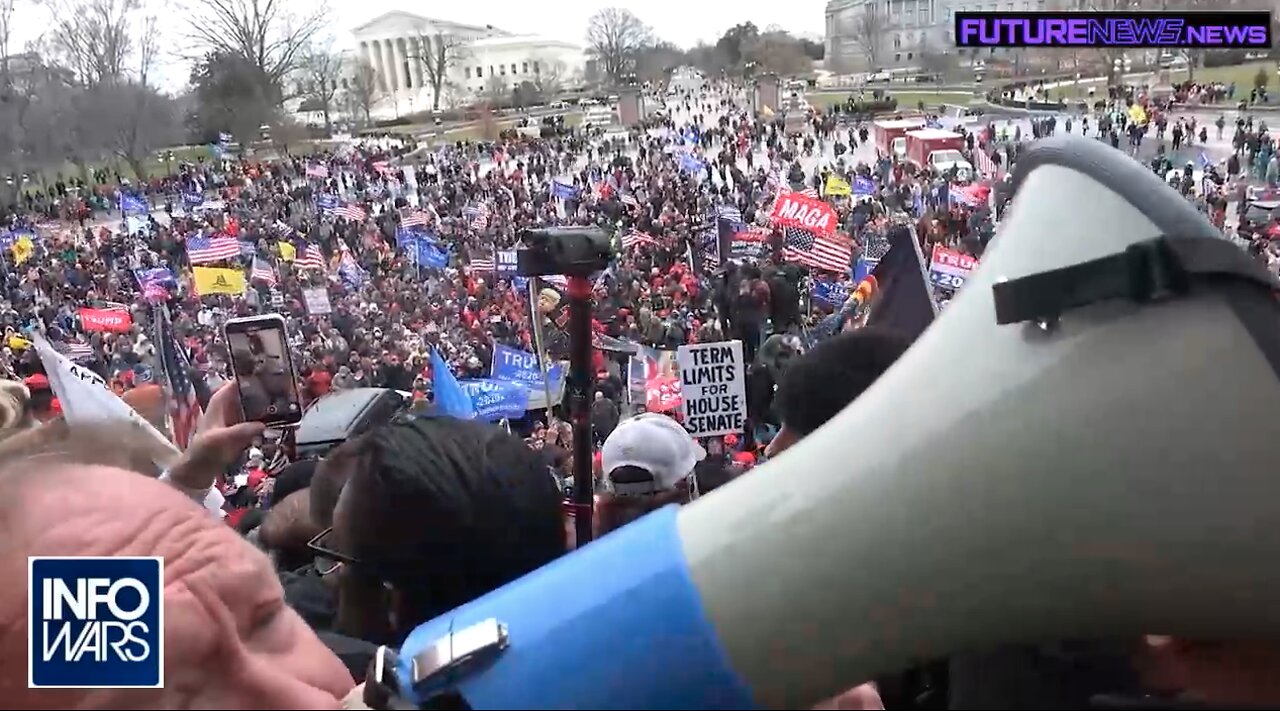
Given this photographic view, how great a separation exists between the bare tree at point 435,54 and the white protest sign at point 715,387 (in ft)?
196

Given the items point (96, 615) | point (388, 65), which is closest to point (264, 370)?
point (96, 615)

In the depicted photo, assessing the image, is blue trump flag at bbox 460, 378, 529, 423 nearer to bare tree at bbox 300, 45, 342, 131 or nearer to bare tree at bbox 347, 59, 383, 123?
bare tree at bbox 347, 59, 383, 123

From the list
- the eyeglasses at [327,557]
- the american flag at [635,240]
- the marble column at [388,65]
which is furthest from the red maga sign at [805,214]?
the marble column at [388,65]

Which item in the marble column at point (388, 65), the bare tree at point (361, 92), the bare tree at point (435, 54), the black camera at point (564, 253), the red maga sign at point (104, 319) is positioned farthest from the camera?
the marble column at point (388, 65)

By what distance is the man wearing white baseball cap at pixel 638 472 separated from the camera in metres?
2.46

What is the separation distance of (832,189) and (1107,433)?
17708 mm

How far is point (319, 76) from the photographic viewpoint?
54219 millimetres

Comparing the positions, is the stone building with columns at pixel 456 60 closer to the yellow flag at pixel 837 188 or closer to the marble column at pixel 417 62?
the marble column at pixel 417 62

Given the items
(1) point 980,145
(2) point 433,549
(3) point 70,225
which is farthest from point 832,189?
(3) point 70,225

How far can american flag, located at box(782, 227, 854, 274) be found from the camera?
11641mm

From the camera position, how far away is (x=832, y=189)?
18016 millimetres

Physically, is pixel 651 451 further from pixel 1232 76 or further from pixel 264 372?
pixel 1232 76

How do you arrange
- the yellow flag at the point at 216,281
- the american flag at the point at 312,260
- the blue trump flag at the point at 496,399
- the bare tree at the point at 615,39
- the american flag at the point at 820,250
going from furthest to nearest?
1. the bare tree at the point at 615,39
2. the american flag at the point at 312,260
3. the yellow flag at the point at 216,281
4. the american flag at the point at 820,250
5. the blue trump flag at the point at 496,399

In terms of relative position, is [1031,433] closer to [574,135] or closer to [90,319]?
[90,319]
